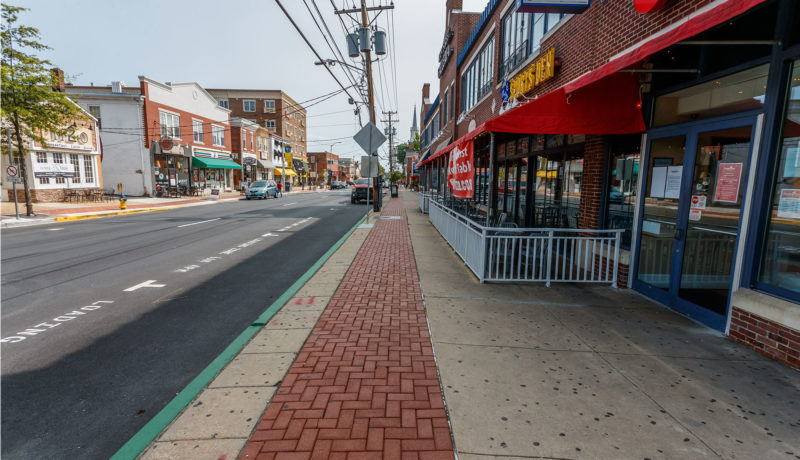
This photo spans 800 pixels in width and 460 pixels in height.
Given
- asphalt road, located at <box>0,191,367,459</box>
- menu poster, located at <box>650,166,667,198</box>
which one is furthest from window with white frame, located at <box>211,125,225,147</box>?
Answer: menu poster, located at <box>650,166,667,198</box>

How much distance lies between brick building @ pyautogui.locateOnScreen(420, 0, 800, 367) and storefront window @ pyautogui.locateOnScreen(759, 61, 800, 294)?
0.03 ft

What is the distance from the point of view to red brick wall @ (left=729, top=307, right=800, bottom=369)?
363cm

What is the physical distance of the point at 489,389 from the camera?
10.6 feet

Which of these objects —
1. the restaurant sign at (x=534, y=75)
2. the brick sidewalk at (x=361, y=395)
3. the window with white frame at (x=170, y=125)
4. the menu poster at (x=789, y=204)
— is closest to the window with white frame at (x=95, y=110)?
the window with white frame at (x=170, y=125)

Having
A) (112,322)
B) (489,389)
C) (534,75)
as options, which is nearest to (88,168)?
(112,322)

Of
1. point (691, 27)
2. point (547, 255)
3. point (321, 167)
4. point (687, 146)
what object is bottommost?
point (547, 255)

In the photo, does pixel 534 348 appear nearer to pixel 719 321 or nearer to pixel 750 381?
pixel 750 381

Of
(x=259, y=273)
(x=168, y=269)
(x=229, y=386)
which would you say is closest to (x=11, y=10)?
(x=168, y=269)

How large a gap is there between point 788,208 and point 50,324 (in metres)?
8.42

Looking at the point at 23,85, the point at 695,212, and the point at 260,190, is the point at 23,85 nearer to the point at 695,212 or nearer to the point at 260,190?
the point at 260,190

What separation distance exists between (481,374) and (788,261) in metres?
3.27

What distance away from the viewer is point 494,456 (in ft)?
8.07

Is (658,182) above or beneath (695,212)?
above

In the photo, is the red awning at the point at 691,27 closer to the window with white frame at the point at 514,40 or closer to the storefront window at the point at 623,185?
the storefront window at the point at 623,185
